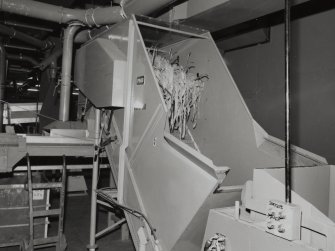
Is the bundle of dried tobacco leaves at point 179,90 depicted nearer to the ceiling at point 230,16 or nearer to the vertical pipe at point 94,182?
the ceiling at point 230,16

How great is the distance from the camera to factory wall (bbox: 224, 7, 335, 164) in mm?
3447

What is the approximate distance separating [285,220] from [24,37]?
545 cm

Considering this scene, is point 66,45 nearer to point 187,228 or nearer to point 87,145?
point 87,145

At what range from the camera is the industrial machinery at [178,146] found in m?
1.88

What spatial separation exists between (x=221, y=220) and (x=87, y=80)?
7.80ft

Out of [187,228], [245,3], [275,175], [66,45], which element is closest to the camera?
[275,175]

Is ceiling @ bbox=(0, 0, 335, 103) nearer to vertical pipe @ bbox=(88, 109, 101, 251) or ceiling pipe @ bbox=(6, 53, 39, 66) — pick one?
ceiling pipe @ bbox=(6, 53, 39, 66)

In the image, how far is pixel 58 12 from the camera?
386cm

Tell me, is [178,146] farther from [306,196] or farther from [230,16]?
[230,16]

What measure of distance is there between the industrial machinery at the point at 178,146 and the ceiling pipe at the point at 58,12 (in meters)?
0.37

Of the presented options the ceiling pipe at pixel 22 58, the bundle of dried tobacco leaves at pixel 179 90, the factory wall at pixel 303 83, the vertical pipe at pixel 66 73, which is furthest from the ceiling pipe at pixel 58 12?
the ceiling pipe at pixel 22 58

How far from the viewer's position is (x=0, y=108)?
Answer: 412 centimetres

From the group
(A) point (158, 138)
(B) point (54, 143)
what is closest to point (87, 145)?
(B) point (54, 143)

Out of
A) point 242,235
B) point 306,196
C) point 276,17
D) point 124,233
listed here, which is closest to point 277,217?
point 242,235
